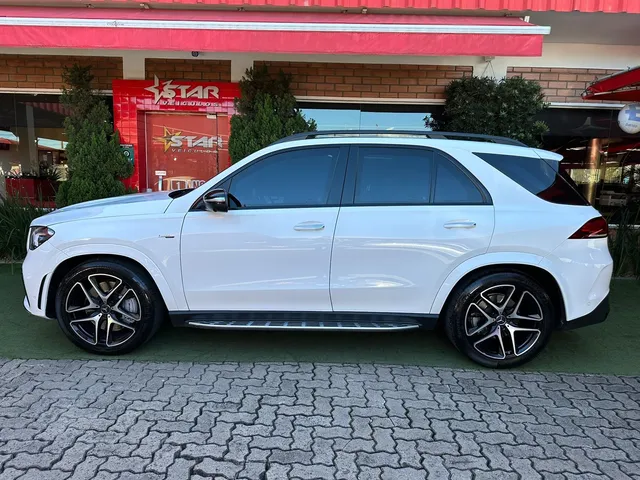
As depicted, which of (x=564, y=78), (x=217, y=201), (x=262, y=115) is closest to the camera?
(x=217, y=201)

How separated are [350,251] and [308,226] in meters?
0.37

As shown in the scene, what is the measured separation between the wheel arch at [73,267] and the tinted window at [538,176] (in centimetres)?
271

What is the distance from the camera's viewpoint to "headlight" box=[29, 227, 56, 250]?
3592mm

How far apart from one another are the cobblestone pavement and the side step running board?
13.1 inches

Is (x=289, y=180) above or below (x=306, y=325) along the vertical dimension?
above

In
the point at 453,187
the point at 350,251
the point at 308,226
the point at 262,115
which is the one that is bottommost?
the point at 350,251

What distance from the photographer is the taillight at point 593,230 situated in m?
3.42

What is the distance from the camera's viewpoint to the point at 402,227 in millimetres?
3455

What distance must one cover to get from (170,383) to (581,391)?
298 cm

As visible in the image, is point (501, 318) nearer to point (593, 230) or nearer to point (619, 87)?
point (593, 230)

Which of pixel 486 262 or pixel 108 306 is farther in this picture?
pixel 108 306

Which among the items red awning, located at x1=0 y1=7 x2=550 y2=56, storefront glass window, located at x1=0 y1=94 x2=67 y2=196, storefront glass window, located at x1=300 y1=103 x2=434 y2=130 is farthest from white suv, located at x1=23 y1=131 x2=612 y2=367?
storefront glass window, located at x1=0 y1=94 x2=67 y2=196

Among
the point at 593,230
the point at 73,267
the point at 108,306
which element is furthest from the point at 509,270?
the point at 73,267

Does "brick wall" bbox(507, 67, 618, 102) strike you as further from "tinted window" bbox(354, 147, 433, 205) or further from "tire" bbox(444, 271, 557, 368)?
"tire" bbox(444, 271, 557, 368)
